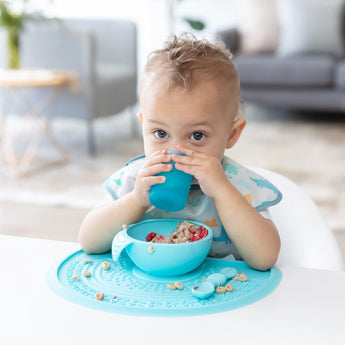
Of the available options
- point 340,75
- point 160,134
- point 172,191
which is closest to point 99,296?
point 172,191

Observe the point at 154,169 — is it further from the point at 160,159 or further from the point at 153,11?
the point at 153,11

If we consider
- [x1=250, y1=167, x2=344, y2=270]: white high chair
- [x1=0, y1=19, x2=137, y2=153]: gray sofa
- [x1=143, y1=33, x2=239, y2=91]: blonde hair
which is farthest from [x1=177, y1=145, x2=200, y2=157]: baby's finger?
[x1=0, y1=19, x2=137, y2=153]: gray sofa

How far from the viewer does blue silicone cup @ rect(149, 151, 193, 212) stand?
0.73 metres

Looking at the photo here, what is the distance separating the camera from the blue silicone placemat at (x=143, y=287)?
633 millimetres

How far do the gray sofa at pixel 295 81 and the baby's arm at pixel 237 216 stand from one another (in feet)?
11.2

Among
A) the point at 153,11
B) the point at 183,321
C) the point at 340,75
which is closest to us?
the point at 183,321

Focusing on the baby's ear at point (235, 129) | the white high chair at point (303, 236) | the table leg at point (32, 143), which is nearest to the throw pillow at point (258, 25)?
the table leg at point (32, 143)

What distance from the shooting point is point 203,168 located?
772 millimetres

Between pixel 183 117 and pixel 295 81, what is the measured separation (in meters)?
3.49

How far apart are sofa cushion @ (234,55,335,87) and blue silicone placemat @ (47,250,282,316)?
353 cm

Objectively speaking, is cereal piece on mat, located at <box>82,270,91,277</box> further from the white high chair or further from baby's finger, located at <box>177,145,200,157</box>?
the white high chair

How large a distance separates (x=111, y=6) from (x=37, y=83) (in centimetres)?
267

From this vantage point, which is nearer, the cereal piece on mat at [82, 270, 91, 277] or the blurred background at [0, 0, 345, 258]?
the cereal piece on mat at [82, 270, 91, 277]

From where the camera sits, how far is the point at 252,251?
2.55 ft
